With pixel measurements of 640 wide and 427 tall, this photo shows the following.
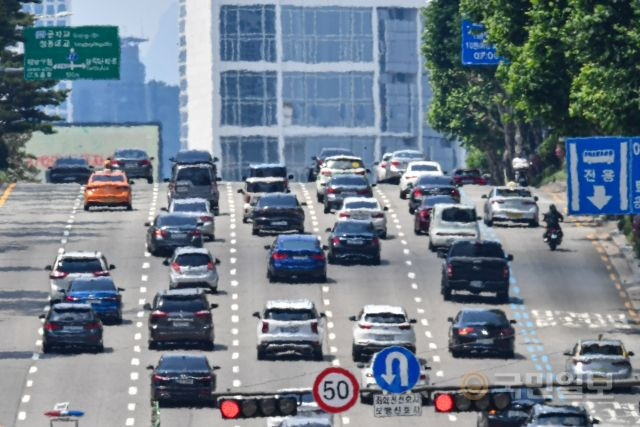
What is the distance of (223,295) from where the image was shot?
7462 centimetres

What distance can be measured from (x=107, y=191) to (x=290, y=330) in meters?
34.6

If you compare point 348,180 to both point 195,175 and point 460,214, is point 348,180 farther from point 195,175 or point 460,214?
point 460,214

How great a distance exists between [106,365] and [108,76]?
2642cm

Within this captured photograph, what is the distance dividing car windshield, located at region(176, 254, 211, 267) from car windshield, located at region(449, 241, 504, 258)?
8.43 meters

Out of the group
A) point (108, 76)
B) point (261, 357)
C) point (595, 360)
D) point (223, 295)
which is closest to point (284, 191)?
point (108, 76)

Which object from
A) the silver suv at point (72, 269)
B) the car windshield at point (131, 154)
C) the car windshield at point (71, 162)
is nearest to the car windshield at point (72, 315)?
the silver suv at point (72, 269)

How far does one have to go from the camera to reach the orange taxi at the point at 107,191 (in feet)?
317

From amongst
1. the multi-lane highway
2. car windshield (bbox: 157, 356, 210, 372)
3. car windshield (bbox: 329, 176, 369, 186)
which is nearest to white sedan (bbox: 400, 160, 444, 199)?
the multi-lane highway

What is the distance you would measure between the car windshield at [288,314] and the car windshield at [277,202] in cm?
2242

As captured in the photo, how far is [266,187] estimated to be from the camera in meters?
91.5

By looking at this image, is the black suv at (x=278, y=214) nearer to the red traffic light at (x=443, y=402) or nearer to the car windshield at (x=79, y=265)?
the car windshield at (x=79, y=265)

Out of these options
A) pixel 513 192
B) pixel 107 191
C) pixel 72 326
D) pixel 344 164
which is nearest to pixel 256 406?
pixel 72 326

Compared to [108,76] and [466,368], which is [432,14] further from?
[466,368]

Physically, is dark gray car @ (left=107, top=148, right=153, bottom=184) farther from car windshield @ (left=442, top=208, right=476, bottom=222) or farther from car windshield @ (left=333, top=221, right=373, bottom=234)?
car windshield @ (left=333, top=221, right=373, bottom=234)
